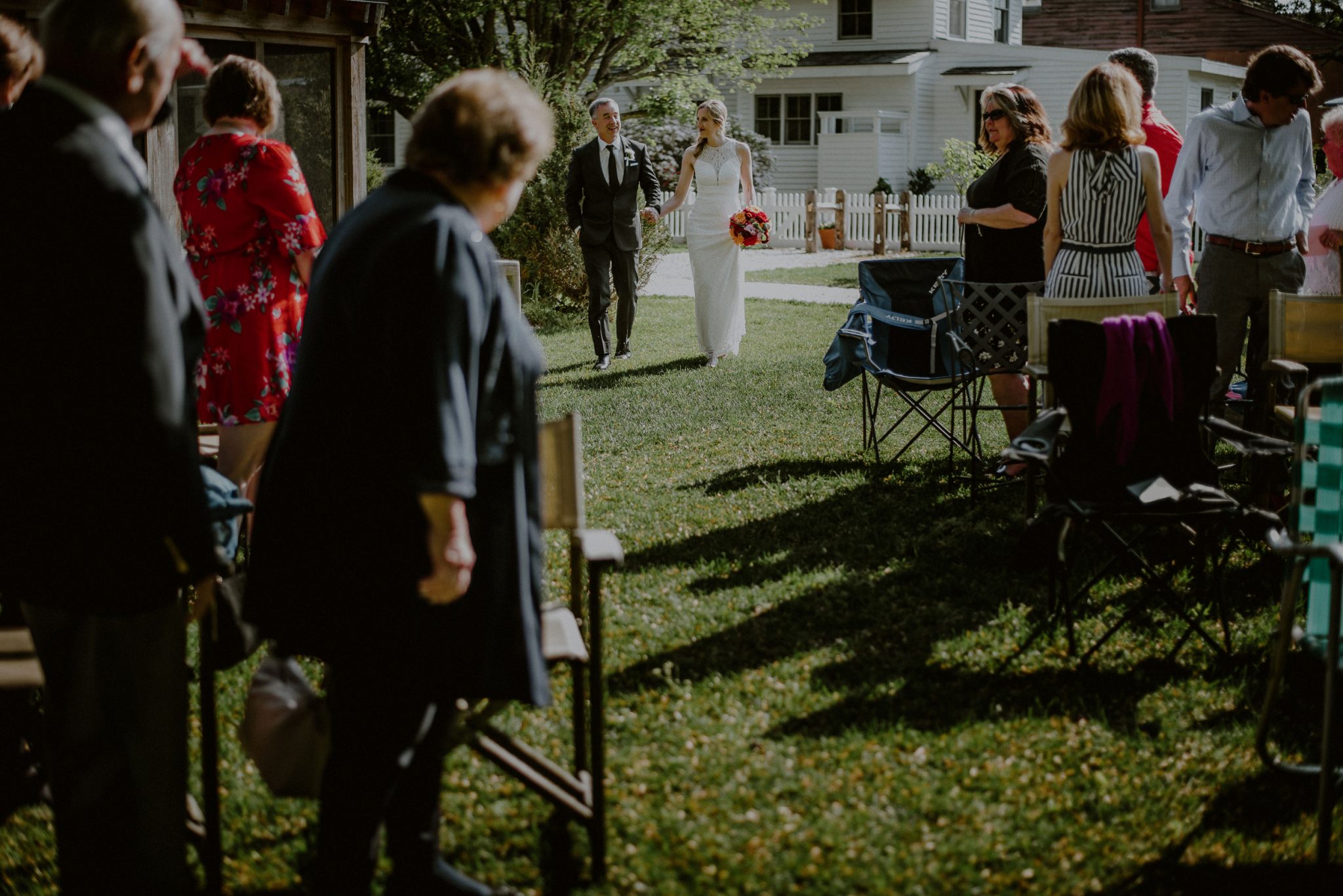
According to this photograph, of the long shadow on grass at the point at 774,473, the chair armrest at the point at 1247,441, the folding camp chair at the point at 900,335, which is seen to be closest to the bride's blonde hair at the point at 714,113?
the folding camp chair at the point at 900,335

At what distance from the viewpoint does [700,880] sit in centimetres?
313

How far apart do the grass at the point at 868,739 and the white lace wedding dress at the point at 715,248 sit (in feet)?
16.0

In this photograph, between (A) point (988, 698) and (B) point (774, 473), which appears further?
(B) point (774, 473)

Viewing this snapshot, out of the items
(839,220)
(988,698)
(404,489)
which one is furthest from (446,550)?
(839,220)

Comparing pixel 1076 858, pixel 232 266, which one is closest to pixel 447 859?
pixel 1076 858

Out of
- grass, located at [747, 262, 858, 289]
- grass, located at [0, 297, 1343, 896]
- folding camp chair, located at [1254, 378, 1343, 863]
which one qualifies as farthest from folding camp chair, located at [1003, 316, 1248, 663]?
grass, located at [747, 262, 858, 289]

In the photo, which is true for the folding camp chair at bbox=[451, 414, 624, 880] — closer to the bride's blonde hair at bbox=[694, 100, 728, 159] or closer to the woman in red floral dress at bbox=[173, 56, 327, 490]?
the woman in red floral dress at bbox=[173, 56, 327, 490]

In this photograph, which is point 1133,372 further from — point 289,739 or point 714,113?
point 714,113

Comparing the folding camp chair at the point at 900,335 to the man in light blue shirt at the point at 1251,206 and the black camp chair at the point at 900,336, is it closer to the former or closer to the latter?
the black camp chair at the point at 900,336

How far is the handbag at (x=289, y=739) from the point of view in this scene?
2902 millimetres

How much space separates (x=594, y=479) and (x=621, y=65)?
23.8m

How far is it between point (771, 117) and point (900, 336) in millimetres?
29070

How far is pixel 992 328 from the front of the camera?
6.54 meters

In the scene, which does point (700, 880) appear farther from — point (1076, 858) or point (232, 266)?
point (232, 266)
